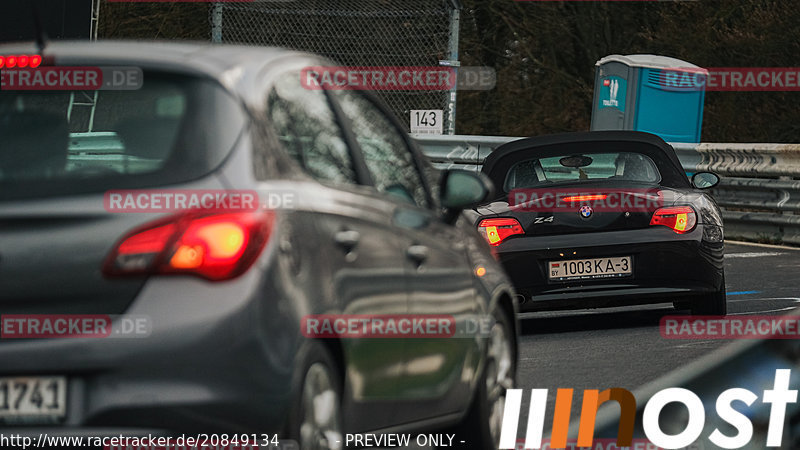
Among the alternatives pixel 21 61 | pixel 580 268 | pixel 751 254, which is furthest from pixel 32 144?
pixel 751 254

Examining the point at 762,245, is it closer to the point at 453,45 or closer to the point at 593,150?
the point at 453,45

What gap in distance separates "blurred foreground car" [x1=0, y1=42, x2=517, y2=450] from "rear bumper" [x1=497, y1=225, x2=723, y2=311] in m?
4.93

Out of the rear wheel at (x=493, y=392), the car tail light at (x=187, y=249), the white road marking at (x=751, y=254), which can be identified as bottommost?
the white road marking at (x=751, y=254)

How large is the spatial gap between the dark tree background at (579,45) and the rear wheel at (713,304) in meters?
18.2

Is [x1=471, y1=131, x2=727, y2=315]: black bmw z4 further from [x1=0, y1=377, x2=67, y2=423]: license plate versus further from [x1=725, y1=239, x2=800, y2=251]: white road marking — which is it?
[x1=725, y1=239, x2=800, y2=251]: white road marking

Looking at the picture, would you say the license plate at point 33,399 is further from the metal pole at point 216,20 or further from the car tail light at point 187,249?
the metal pole at point 216,20

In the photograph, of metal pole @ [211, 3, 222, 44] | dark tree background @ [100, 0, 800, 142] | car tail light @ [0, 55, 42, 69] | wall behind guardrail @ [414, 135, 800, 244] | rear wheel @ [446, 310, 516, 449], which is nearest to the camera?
car tail light @ [0, 55, 42, 69]

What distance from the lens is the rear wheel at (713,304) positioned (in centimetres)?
1068

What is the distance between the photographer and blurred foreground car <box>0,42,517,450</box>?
406cm

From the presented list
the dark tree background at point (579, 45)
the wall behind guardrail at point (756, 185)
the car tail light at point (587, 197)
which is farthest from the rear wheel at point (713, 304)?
the dark tree background at point (579, 45)

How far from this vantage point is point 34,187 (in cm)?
423

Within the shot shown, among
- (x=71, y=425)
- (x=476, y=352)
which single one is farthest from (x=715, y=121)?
(x=71, y=425)

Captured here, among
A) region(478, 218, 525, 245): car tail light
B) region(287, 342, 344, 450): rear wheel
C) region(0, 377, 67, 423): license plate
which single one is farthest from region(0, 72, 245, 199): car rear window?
region(478, 218, 525, 245): car tail light

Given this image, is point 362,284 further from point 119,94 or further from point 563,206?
point 563,206
